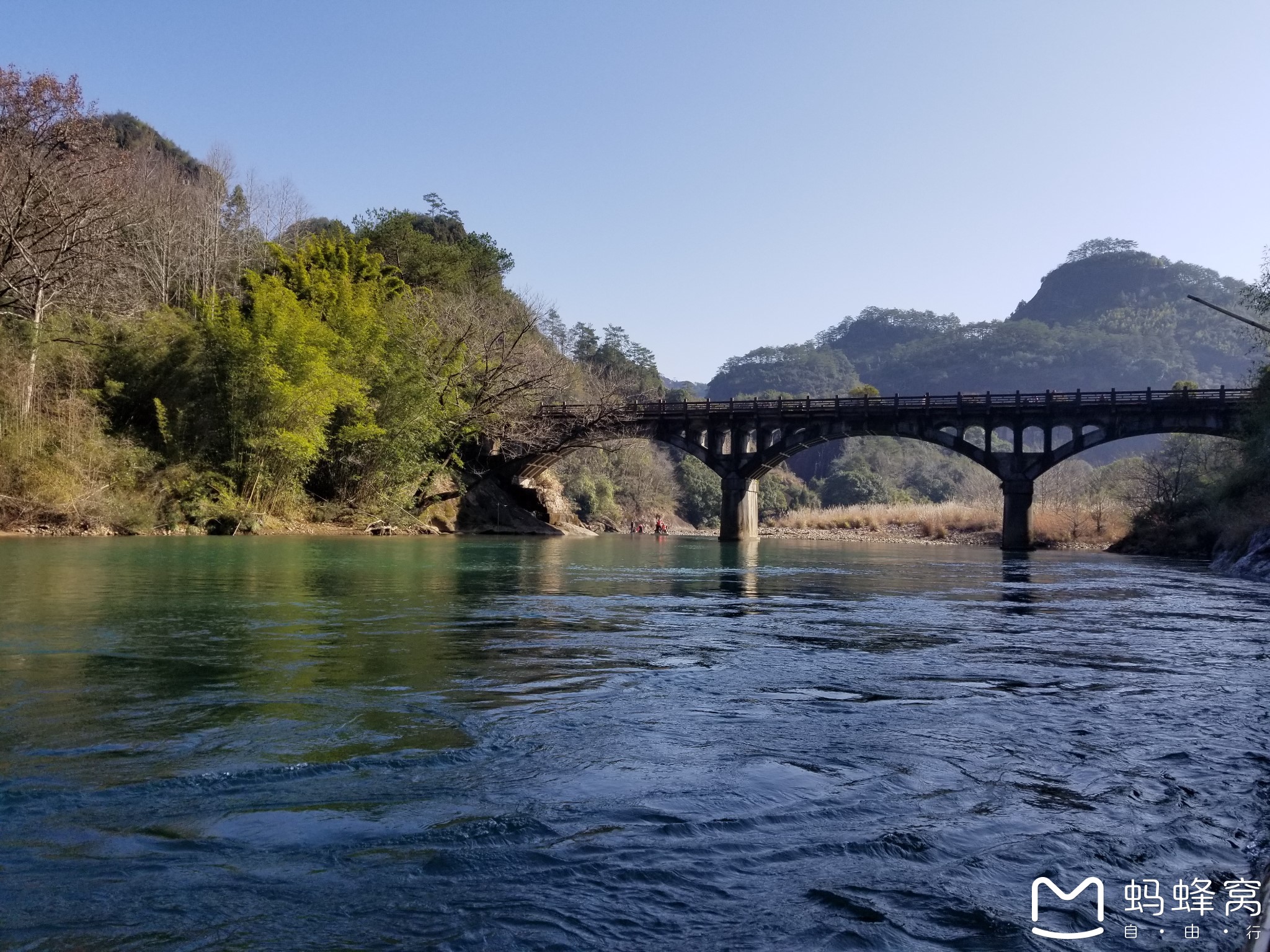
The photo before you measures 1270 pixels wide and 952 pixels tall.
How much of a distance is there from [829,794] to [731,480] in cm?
4665

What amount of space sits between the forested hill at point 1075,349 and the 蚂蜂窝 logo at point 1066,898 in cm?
14227

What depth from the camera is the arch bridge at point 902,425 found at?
144 feet

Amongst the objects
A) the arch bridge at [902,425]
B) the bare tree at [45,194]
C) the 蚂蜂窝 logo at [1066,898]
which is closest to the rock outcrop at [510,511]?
the arch bridge at [902,425]

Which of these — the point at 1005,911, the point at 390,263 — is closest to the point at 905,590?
the point at 1005,911

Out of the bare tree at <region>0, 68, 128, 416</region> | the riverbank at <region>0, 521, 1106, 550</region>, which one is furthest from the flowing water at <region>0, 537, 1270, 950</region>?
the bare tree at <region>0, 68, 128, 416</region>

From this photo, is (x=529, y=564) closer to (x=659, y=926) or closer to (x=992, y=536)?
(x=659, y=926)

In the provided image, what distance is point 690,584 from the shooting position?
60.1 feet

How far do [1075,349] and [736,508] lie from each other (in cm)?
12315

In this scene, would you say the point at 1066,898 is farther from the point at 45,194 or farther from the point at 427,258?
the point at 427,258

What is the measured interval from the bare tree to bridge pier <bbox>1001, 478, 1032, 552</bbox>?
3741 cm

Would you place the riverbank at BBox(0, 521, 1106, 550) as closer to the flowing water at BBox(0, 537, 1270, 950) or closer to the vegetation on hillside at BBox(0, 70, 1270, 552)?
the vegetation on hillside at BBox(0, 70, 1270, 552)

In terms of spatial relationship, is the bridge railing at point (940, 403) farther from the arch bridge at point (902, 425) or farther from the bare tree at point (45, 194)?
the bare tree at point (45, 194)

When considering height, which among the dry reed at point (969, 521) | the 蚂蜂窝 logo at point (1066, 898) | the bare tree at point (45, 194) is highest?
the bare tree at point (45, 194)

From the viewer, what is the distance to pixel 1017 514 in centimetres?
4556
